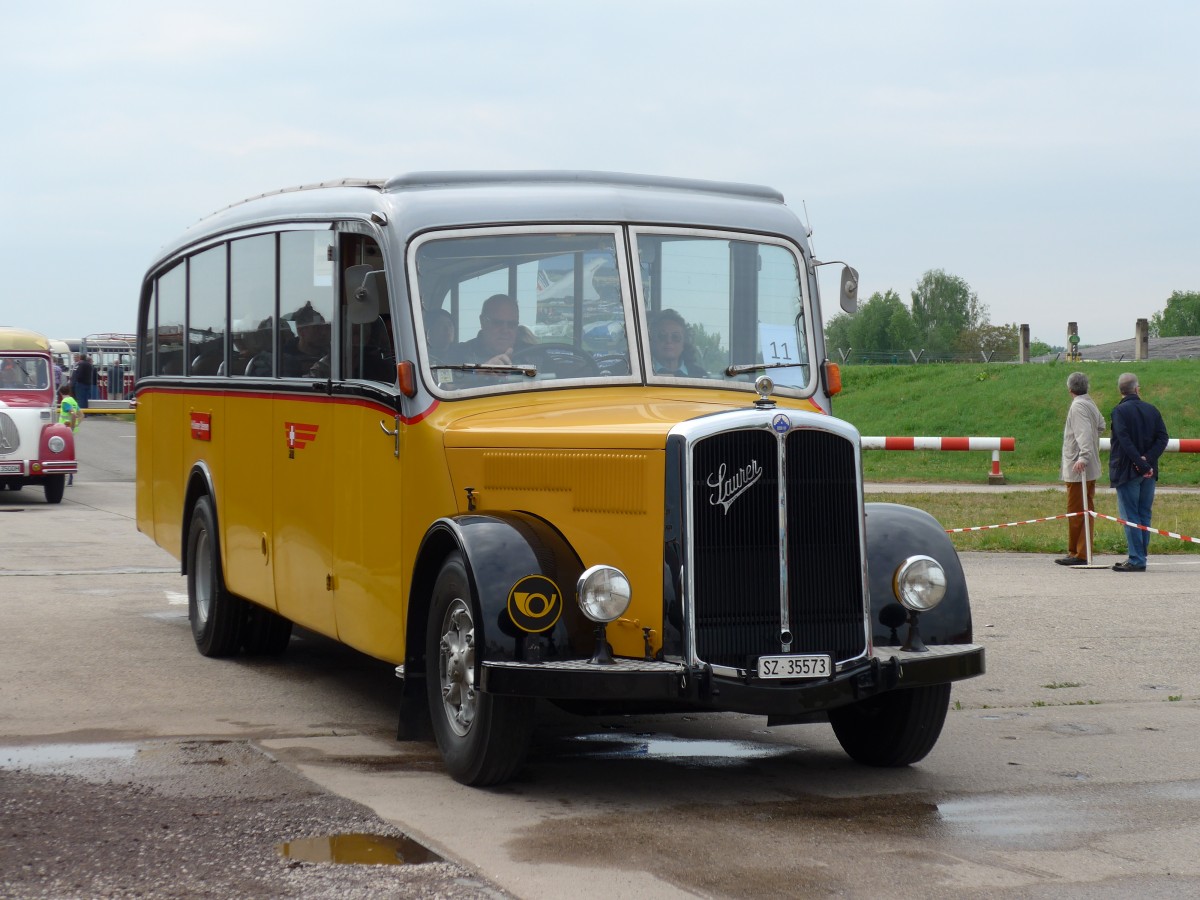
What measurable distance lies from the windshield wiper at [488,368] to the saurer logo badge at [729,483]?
4.47 feet

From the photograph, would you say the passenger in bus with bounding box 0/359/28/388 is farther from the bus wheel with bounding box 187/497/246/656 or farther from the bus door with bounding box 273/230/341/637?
the bus door with bounding box 273/230/341/637

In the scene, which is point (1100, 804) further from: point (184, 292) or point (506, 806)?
point (184, 292)

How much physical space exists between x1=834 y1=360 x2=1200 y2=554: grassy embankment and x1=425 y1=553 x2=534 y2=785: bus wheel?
10757 mm

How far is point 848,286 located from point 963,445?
19.6m

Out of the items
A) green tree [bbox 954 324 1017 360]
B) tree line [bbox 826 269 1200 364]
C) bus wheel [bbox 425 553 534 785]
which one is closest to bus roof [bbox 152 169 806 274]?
bus wheel [bbox 425 553 534 785]

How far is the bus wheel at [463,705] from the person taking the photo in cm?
647

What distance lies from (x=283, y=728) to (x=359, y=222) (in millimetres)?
2408

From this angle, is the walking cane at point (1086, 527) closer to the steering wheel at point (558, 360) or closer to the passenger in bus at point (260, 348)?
the passenger in bus at point (260, 348)

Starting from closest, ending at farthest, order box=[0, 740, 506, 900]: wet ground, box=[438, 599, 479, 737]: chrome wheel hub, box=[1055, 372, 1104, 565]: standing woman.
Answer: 1. box=[0, 740, 506, 900]: wet ground
2. box=[438, 599, 479, 737]: chrome wheel hub
3. box=[1055, 372, 1104, 565]: standing woman

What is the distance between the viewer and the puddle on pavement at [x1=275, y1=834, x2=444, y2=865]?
5414 millimetres

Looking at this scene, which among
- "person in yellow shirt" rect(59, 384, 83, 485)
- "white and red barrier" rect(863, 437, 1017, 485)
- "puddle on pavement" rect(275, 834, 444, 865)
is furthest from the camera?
"white and red barrier" rect(863, 437, 1017, 485)

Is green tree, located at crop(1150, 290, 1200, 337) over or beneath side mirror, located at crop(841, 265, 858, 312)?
over

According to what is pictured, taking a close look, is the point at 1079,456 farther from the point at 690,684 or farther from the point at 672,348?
the point at 690,684

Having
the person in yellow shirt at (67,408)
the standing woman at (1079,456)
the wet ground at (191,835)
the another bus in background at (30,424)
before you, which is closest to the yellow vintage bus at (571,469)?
the wet ground at (191,835)
